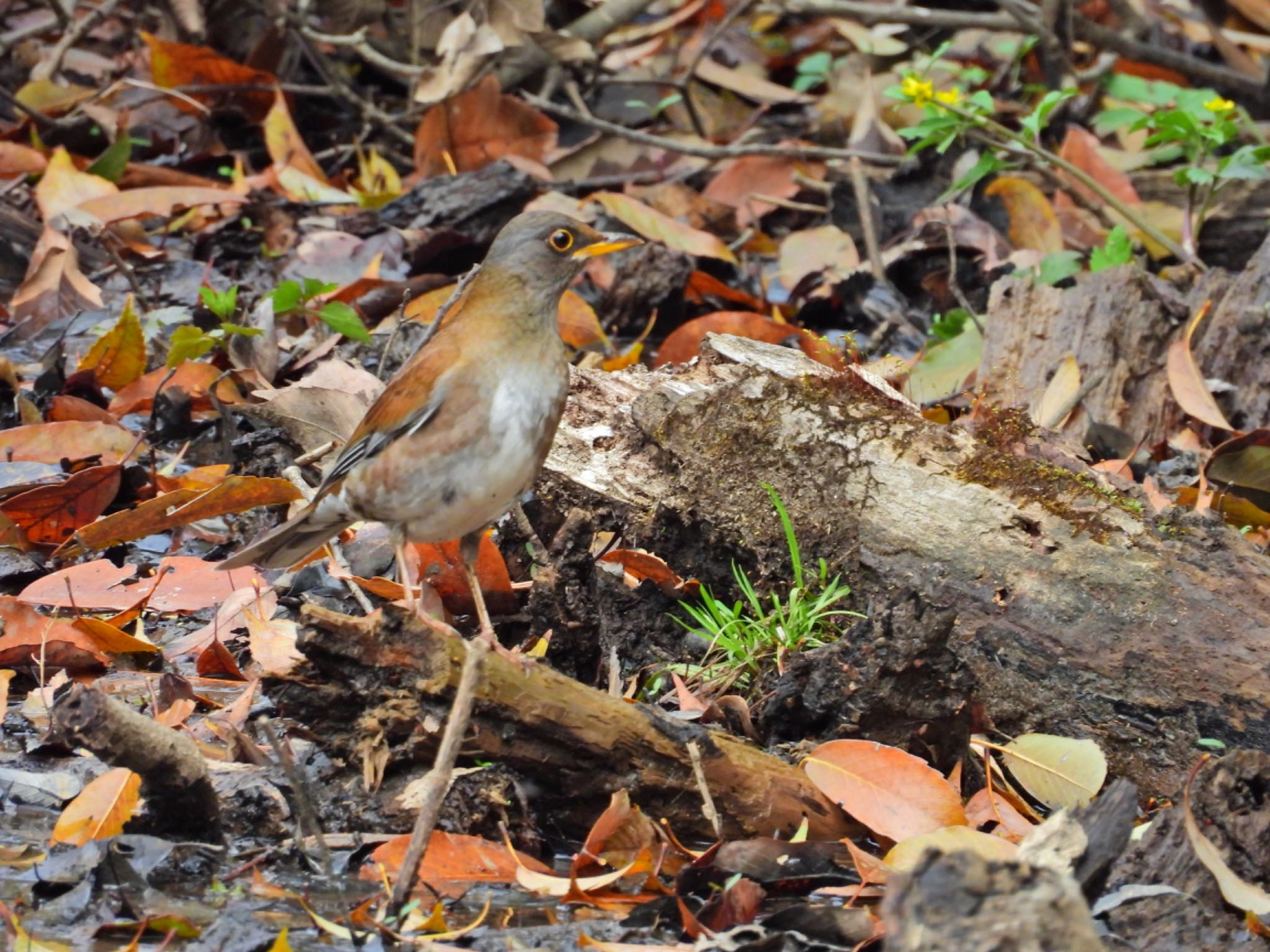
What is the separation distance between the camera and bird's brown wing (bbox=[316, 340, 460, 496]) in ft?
15.6

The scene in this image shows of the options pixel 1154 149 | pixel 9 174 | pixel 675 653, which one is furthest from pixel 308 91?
pixel 675 653

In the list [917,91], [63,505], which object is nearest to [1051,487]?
[917,91]

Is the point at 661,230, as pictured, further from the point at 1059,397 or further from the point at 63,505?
the point at 63,505

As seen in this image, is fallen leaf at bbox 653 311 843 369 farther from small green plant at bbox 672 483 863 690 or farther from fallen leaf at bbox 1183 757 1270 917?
fallen leaf at bbox 1183 757 1270 917

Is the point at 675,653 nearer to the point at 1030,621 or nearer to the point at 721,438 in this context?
the point at 721,438

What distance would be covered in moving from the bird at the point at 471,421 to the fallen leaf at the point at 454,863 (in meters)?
0.69

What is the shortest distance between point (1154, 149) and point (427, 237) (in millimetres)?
4375

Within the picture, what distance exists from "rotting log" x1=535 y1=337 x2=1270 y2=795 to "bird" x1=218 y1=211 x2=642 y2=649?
0.51 meters

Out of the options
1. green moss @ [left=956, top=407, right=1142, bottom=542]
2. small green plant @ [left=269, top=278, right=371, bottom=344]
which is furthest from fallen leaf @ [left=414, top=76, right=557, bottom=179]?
green moss @ [left=956, top=407, right=1142, bottom=542]

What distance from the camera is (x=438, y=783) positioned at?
333 cm

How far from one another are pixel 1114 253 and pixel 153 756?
554cm

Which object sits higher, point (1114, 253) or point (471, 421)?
point (471, 421)

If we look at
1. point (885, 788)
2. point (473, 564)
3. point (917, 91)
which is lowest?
point (473, 564)

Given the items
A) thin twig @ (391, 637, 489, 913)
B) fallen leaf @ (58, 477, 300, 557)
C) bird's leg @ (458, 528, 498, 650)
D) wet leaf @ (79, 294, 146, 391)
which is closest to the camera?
thin twig @ (391, 637, 489, 913)
